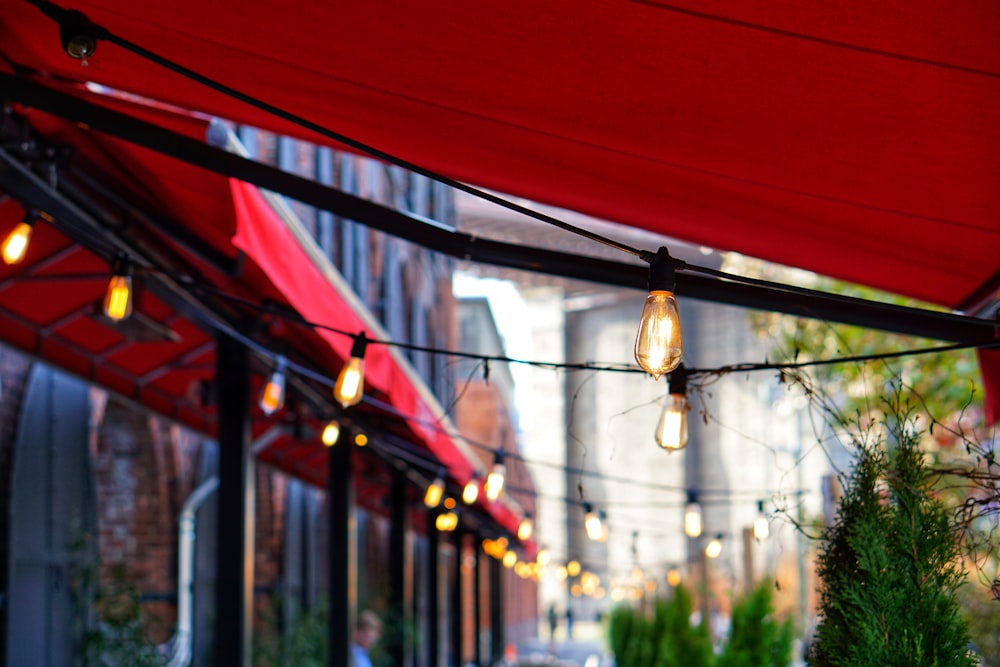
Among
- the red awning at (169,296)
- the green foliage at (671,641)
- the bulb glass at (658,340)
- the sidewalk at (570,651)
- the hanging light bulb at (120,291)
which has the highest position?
the red awning at (169,296)

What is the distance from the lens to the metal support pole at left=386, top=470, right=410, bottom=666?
584 inches

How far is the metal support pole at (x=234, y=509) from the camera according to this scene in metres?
7.63

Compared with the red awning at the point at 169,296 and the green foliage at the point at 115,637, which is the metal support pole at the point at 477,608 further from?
the red awning at the point at 169,296

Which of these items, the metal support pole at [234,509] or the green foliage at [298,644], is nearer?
the metal support pole at [234,509]

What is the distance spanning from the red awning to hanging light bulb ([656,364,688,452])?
181cm

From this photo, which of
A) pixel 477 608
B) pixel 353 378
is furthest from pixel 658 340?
pixel 477 608

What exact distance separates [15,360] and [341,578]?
3.21 meters

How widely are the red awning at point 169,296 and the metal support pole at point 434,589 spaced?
7.93 meters

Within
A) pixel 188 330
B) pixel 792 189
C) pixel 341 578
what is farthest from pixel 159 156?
pixel 341 578

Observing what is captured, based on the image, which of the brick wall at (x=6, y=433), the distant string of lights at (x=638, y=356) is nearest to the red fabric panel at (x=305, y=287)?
the distant string of lights at (x=638, y=356)

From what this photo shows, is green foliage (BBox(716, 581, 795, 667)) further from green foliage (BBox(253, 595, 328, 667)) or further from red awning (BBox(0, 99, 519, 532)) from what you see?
green foliage (BBox(253, 595, 328, 667))

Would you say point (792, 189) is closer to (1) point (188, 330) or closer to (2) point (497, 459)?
(2) point (497, 459)

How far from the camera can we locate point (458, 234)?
16.3 feet

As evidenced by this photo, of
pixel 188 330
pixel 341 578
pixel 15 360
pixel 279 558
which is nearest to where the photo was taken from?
pixel 188 330
